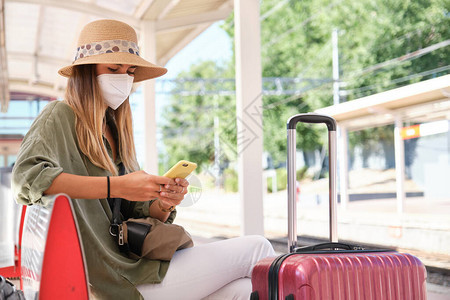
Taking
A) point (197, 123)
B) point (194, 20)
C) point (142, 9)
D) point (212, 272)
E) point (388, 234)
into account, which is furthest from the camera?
point (197, 123)

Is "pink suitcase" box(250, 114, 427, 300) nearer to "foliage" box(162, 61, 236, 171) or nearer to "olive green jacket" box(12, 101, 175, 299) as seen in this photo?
"olive green jacket" box(12, 101, 175, 299)

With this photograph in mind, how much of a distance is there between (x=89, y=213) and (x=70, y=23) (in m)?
7.68

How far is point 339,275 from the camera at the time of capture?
65.5 inches

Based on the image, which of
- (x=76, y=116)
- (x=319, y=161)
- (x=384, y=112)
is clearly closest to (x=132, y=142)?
(x=76, y=116)

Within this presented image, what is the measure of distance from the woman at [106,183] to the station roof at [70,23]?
458 cm

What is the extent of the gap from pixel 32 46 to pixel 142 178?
32.1ft

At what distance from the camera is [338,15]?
27438 mm

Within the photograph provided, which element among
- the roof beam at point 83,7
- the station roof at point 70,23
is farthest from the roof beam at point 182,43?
the roof beam at point 83,7

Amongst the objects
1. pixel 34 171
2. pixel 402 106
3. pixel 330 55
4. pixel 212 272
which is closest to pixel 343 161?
pixel 402 106

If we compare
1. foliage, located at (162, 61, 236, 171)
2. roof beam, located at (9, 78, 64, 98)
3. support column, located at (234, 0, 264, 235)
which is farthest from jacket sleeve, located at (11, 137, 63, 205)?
foliage, located at (162, 61, 236, 171)

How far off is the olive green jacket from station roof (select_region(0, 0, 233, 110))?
486 cm

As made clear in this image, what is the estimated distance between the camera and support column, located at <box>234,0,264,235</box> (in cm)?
398

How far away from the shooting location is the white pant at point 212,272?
1776 millimetres

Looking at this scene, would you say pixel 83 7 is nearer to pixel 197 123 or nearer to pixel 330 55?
pixel 330 55
